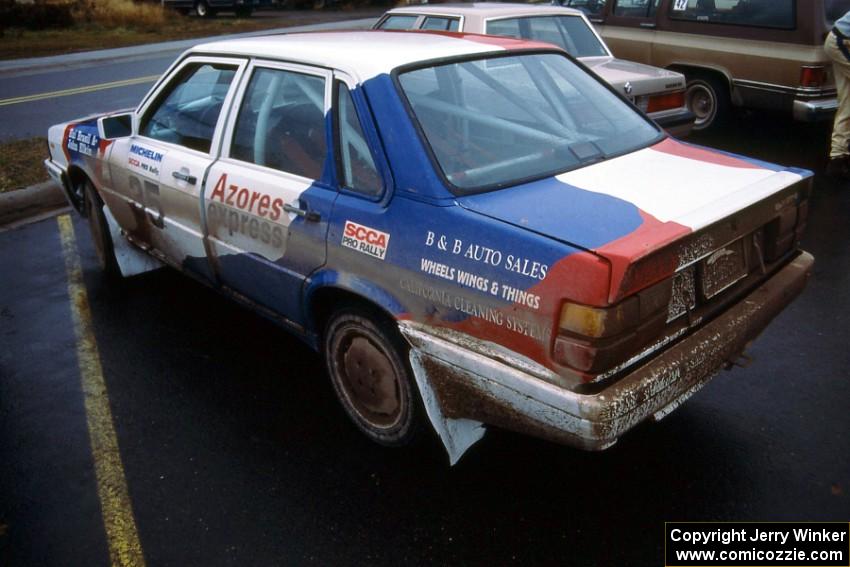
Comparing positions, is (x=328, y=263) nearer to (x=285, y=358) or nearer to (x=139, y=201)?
(x=285, y=358)

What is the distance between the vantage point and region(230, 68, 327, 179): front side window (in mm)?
3379

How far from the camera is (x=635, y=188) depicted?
9.64 ft

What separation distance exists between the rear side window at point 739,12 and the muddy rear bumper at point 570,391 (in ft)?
18.6

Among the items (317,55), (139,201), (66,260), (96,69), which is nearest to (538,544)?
(317,55)

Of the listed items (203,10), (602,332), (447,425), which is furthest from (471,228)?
(203,10)

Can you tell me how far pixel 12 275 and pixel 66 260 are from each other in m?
0.39

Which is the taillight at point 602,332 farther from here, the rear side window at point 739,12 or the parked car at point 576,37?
the rear side window at point 739,12

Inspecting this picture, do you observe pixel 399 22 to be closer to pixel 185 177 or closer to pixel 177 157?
pixel 177 157

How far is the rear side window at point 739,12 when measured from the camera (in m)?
7.62

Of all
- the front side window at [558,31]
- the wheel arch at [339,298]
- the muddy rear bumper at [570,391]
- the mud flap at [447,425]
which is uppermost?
the front side window at [558,31]

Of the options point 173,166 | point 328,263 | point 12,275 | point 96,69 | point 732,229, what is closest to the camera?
point 732,229

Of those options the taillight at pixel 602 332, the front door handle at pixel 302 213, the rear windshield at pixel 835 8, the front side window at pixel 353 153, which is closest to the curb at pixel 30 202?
the front door handle at pixel 302 213

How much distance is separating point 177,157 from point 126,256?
1.35 meters

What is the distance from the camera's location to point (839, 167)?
7066 millimetres
